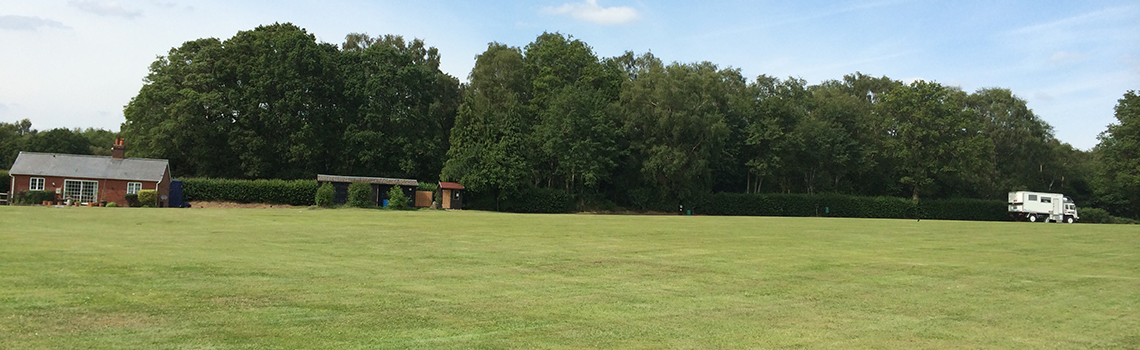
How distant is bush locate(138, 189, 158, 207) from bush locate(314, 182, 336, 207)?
33.6 ft

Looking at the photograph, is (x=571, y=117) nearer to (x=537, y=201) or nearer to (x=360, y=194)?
(x=537, y=201)

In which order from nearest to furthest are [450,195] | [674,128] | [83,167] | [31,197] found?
1. [31,197]
2. [83,167]
3. [450,195]
4. [674,128]

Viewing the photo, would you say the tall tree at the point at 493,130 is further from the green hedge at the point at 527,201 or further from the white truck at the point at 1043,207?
the white truck at the point at 1043,207

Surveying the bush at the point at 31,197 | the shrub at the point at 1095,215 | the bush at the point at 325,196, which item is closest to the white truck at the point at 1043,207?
the shrub at the point at 1095,215

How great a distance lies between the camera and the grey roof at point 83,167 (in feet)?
169

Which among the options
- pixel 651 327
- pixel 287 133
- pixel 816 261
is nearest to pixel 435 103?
pixel 287 133

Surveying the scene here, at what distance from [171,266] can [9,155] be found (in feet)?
287

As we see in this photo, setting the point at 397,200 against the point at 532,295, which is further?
the point at 397,200

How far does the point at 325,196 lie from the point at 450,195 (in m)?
11.1

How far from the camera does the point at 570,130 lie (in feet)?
227

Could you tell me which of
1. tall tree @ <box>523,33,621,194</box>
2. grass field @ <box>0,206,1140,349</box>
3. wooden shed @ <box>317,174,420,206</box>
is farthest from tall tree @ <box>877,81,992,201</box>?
grass field @ <box>0,206,1140,349</box>

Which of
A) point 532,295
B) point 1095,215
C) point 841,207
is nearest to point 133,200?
point 532,295

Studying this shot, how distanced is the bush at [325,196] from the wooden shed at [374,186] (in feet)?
8.92

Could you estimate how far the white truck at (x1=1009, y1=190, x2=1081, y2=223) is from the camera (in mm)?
67500
